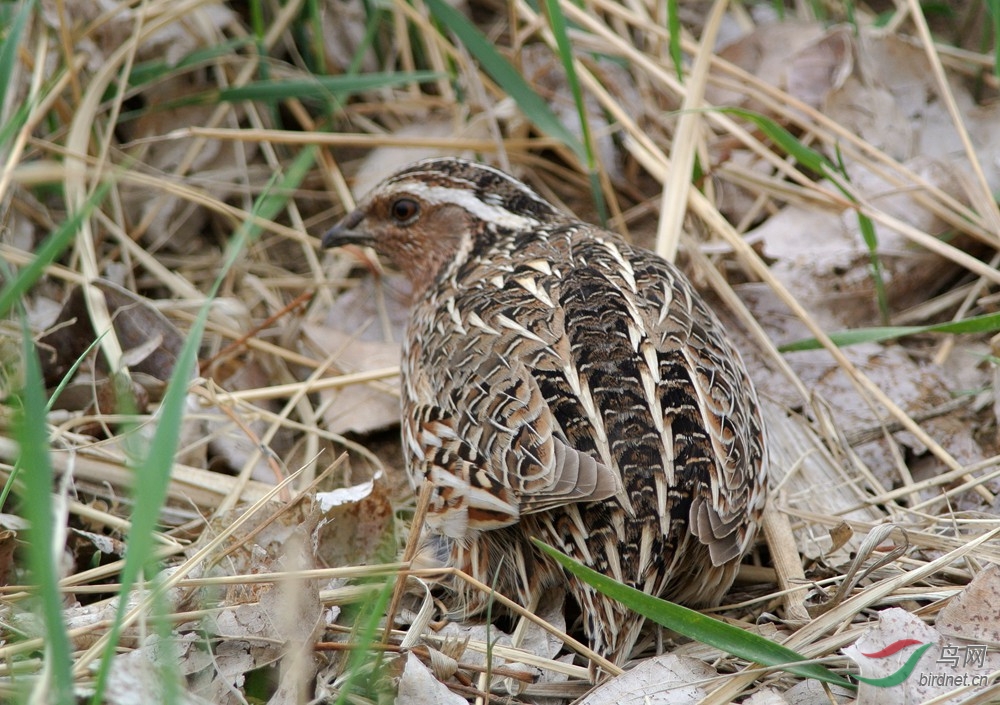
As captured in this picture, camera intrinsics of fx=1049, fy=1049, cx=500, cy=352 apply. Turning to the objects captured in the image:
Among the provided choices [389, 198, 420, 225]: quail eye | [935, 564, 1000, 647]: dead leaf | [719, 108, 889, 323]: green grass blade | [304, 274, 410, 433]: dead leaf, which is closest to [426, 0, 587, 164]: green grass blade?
[389, 198, 420, 225]: quail eye

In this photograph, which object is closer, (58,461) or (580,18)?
(58,461)

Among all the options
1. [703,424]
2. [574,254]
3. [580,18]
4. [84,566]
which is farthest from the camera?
[580,18]

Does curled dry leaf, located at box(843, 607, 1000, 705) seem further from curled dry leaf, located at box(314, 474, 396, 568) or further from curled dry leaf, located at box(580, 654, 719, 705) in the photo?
curled dry leaf, located at box(314, 474, 396, 568)

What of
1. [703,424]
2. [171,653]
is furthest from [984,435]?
[171,653]

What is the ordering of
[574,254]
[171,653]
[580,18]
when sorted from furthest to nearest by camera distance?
[580,18] < [574,254] < [171,653]

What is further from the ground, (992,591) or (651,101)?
(651,101)

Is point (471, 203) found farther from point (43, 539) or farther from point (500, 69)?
point (43, 539)

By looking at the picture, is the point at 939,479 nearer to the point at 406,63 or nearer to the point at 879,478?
the point at 879,478
